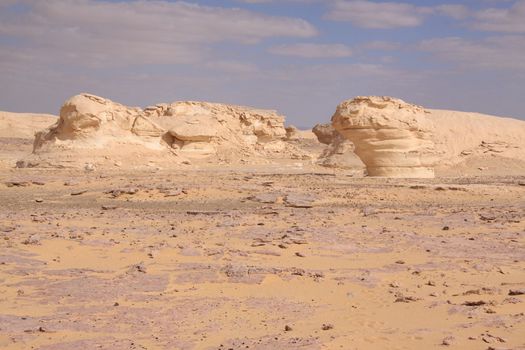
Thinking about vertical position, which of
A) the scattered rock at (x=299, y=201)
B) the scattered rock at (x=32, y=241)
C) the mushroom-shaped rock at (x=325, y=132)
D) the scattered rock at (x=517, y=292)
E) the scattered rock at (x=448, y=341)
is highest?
the mushroom-shaped rock at (x=325, y=132)

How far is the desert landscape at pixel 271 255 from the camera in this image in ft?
18.2

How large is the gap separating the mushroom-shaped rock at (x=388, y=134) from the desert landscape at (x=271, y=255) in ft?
0.12

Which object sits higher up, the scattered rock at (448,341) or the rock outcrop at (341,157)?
the rock outcrop at (341,157)

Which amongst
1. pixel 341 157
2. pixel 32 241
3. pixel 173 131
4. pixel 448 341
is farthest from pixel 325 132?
pixel 448 341

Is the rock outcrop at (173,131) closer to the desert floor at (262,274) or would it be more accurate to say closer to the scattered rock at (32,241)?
the desert floor at (262,274)

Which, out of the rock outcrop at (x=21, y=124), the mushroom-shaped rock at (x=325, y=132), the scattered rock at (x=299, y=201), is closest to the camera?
the scattered rock at (x=299, y=201)

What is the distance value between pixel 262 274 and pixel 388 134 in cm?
1157

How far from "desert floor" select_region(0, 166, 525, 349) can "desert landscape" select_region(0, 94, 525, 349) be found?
2 cm

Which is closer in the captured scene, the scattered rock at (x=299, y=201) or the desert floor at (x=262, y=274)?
the desert floor at (x=262, y=274)

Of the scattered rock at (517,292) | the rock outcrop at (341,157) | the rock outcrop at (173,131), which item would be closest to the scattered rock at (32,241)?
the scattered rock at (517,292)

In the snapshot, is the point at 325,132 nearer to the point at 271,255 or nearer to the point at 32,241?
the point at 271,255

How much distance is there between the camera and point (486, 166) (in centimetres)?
2361

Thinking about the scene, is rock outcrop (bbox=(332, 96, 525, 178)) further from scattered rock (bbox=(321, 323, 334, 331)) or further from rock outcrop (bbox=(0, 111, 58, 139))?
rock outcrop (bbox=(0, 111, 58, 139))

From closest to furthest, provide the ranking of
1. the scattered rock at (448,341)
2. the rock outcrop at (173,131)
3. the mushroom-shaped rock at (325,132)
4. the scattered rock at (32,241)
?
1. the scattered rock at (448,341)
2. the scattered rock at (32,241)
3. the rock outcrop at (173,131)
4. the mushroom-shaped rock at (325,132)
